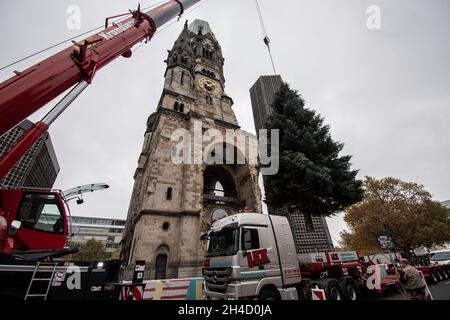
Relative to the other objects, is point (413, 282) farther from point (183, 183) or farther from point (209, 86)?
point (209, 86)

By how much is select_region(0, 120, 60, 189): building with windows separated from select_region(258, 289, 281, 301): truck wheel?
21.2m

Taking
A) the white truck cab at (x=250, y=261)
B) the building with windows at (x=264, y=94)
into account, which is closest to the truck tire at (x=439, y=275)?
the white truck cab at (x=250, y=261)

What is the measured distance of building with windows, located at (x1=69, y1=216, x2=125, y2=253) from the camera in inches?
2511

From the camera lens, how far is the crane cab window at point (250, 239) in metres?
6.48

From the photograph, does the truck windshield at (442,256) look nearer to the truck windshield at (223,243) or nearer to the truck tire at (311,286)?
the truck tire at (311,286)

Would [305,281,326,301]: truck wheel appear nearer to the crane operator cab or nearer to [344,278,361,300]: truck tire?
[344,278,361,300]: truck tire

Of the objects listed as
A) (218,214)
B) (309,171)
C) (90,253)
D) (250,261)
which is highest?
(218,214)

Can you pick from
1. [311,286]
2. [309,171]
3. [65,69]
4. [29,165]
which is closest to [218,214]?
[309,171]

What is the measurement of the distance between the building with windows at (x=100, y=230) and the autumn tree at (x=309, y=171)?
70.3 metres

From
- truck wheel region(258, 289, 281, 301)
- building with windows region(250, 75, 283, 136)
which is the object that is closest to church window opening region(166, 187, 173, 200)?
truck wheel region(258, 289, 281, 301)

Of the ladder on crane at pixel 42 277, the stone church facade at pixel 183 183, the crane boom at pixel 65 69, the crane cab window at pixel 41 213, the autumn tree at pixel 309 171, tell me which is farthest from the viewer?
the stone church facade at pixel 183 183

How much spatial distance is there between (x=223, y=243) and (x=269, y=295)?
87.7 inches

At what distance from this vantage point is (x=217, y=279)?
6.30 m

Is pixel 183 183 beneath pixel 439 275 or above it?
above
